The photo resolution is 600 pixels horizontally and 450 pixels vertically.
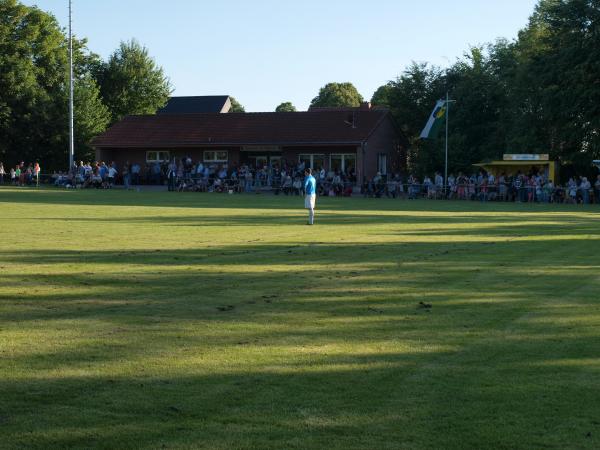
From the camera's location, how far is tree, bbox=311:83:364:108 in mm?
133125

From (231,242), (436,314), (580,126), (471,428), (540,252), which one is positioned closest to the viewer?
(471,428)

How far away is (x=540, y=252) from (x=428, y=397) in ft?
39.2

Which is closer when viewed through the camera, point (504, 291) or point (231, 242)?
point (504, 291)

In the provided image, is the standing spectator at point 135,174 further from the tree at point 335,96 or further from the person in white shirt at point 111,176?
the tree at point 335,96

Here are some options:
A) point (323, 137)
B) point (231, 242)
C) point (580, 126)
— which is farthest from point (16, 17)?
point (231, 242)

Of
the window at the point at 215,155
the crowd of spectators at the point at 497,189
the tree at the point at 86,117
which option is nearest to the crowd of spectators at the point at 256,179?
the crowd of spectators at the point at 497,189

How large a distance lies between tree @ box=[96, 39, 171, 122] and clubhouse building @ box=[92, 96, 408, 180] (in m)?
19.0

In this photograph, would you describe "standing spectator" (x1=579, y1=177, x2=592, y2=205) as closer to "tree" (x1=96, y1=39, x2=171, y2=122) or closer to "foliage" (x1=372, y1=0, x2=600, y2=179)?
"foliage" (x1=372, y1=0, x2=600, y2=179)

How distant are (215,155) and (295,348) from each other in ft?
195

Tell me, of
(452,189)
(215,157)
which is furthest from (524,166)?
(215,157)

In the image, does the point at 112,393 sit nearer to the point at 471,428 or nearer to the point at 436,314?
the point at 471,428

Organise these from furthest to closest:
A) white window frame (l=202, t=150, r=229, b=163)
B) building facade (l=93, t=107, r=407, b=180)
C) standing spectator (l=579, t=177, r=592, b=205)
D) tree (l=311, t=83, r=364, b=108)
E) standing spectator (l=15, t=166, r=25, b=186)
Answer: tree (l=311, t=83, r=364, b=108), white window frame (l=202, t=150, r=229, b=163), standing spectator (l=15, t=166, r=25, b=186), building facade (l=93, t=107, r=407, b=180), standing spectator (l=579, t=177, r=592, b=205)

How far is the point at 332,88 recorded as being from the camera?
135125mm

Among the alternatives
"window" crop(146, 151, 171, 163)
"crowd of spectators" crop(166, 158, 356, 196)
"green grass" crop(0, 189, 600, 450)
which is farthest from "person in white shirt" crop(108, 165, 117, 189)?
"green grass" crop(0, 189, 600, 450)
